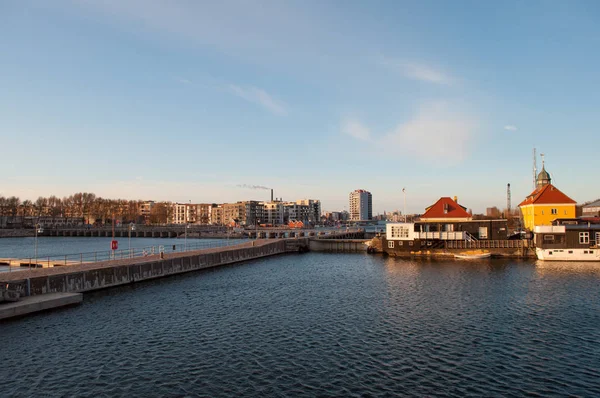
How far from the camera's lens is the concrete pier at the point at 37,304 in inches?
Result: 1156

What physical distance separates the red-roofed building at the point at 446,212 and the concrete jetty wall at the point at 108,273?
137ft

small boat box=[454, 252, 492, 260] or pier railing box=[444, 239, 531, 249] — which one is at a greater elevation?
pier railing box=[444, 239, 531, 249]

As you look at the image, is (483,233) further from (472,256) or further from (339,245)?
(339,245)

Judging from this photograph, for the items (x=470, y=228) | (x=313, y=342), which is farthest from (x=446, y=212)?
(x=313, y=342)

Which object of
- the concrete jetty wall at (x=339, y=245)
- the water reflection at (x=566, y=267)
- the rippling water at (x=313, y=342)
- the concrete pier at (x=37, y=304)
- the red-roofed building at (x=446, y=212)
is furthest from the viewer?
the concrete jetty wall at (x=339, y=245)

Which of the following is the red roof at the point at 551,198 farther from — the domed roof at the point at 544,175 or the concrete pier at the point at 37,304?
the concrete pier at the point at 37,304

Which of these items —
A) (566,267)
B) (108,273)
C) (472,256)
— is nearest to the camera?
(108,273)

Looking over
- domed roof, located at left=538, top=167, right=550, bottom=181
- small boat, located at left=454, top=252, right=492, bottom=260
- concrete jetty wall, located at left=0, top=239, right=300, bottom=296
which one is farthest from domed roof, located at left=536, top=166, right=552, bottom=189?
concrete jetty wall, located at left=0, top=239, right=300, bottom=296

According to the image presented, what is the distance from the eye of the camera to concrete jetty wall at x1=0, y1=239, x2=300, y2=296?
34875 mm

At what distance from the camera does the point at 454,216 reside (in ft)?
276

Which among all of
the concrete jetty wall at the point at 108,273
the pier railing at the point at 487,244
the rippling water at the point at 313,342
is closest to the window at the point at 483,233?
the pier railing at the point at 487,244

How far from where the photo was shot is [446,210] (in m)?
85.1

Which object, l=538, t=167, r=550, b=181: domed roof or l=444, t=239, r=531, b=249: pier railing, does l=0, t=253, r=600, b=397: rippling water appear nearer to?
l=444, t=239, r=531, b=249: pier railing

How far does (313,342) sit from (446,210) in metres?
67.6
